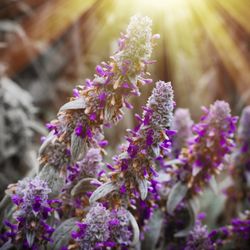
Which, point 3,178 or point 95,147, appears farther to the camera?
point 3,178

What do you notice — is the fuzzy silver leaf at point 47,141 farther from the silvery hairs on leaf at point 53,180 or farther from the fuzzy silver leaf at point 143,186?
the fuzzy silver leaf at point 143,186

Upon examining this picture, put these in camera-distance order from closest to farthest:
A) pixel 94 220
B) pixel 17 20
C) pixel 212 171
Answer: pixel 94 220, pixel 212 171, pixel 17 20

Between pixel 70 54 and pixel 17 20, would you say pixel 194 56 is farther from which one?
pixel 17 20

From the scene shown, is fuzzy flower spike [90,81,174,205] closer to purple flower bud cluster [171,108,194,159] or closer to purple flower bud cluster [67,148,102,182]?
purple flower bud cluster [67,148,102,182]

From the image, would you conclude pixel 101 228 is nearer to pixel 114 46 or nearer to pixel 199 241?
pixel 199 241

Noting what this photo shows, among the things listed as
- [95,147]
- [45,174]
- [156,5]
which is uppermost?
[156,5]

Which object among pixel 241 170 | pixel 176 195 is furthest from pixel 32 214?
pixel 241 170

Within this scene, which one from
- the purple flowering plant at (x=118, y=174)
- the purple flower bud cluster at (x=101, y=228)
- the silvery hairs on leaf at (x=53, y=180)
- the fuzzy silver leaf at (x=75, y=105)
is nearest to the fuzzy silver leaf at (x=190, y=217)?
the purple flowering plant at (x=118, y=174)

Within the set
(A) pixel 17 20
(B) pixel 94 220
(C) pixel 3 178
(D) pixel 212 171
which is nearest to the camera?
(B) pixel 94 220

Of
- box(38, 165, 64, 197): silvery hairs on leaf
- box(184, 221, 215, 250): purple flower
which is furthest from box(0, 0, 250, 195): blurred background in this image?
box(38, 165, 64, 197): silvery hairs on leaf

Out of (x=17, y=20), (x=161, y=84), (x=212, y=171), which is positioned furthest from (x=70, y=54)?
(x=161, y=84)
